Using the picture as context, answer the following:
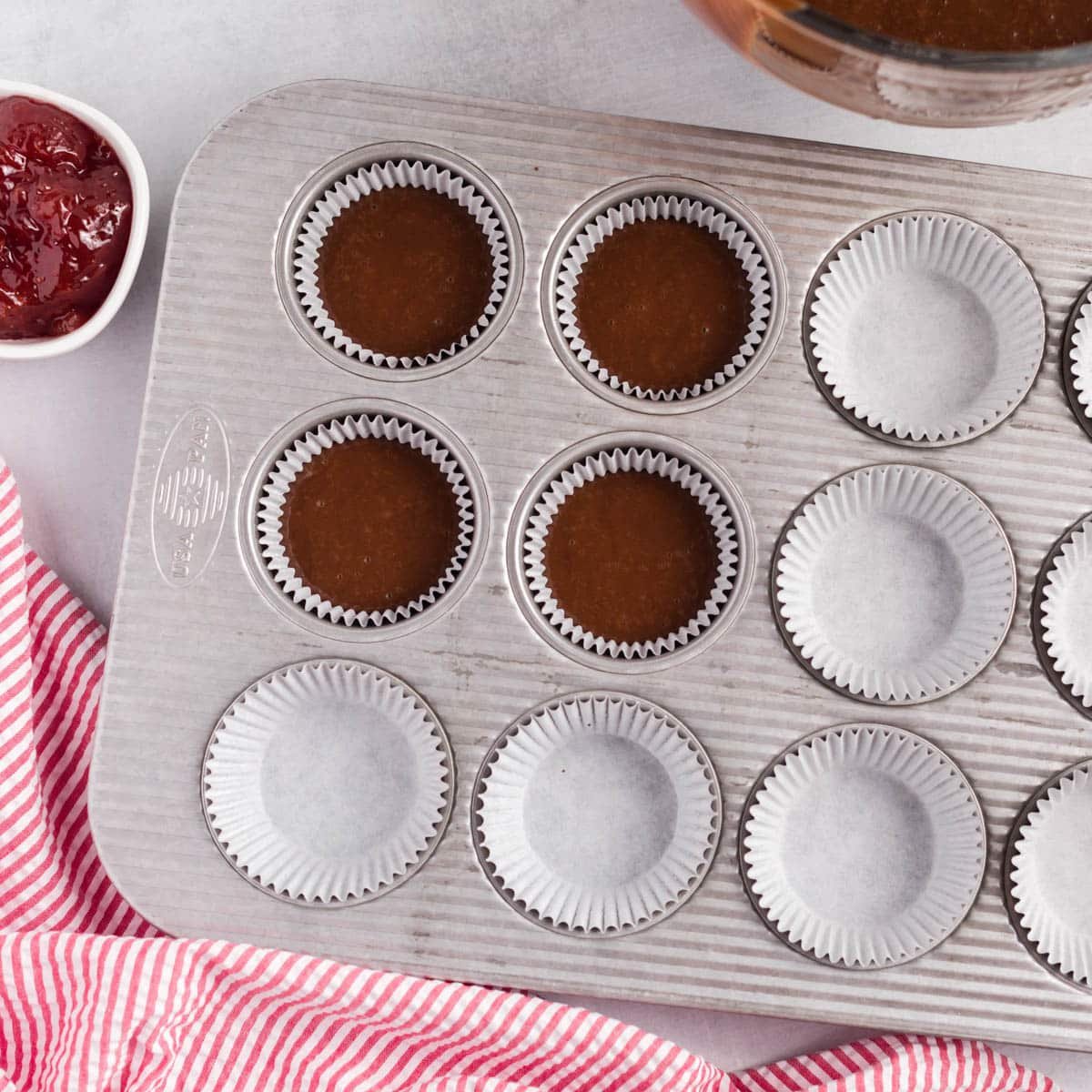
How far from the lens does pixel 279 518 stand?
1600 mm

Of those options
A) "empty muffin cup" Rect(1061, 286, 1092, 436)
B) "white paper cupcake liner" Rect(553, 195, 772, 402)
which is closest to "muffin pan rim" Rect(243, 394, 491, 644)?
"white paper cupcake liner" Rect(553, 195, 772, 402)

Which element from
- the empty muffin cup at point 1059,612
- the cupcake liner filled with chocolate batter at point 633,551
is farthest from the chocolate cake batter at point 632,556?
the empty muffin cup at point 1059,612

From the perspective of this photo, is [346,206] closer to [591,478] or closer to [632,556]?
[591,478]

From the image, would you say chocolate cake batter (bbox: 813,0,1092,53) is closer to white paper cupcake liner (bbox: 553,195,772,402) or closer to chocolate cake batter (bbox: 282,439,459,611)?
white paper cupcake liner (bbox: 553,195,772,402)

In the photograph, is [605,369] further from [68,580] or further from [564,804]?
[68,580]

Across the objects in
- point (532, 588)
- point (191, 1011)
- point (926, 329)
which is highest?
point (926, 329)

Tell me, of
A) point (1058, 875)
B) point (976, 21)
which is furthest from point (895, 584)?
point (976, 21)

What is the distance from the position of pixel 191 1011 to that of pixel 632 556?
0.92 meters

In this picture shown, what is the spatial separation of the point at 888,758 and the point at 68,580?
1.31 meters

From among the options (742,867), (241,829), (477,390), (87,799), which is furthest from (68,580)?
(742,867)

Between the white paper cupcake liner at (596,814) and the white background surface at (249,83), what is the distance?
0.73 meters

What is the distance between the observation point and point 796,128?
1.69 m

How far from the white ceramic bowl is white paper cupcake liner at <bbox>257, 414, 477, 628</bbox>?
1.11 ft

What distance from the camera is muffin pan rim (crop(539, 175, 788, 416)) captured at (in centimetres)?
157
